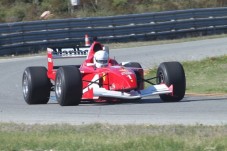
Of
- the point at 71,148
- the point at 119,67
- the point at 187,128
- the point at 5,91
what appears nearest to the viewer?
the point at 71,148

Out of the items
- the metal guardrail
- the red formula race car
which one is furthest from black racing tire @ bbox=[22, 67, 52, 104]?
the metal guardrail

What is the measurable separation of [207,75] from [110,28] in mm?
12687

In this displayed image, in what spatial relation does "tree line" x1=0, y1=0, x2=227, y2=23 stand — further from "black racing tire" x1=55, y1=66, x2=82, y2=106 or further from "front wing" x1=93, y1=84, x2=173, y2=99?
"black racing tire" x1=55, y1=66, x2=82, y2=106

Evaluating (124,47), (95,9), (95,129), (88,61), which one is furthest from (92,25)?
(95,129)

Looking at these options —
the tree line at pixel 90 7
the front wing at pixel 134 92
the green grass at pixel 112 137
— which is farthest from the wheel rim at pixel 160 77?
the tree line at pixel 90 7

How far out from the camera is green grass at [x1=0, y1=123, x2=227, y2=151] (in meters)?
9.83

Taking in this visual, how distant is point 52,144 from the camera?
10.1m

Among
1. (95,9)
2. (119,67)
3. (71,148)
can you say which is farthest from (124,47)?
(71,148)

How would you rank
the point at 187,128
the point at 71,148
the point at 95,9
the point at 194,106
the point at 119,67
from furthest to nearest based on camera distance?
the point at 95,9 < the point at 119,67 < the point at 194,106 < the point at 187,128 < the point at 71,148

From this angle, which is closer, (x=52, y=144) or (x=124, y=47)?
(x=52, y=144)

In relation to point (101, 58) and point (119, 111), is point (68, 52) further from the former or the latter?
point (119, 111)

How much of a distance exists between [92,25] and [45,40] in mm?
2652

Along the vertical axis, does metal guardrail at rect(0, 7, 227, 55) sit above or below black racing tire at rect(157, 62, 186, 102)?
below

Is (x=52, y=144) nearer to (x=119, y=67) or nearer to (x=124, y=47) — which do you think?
(x=119, y=67)
